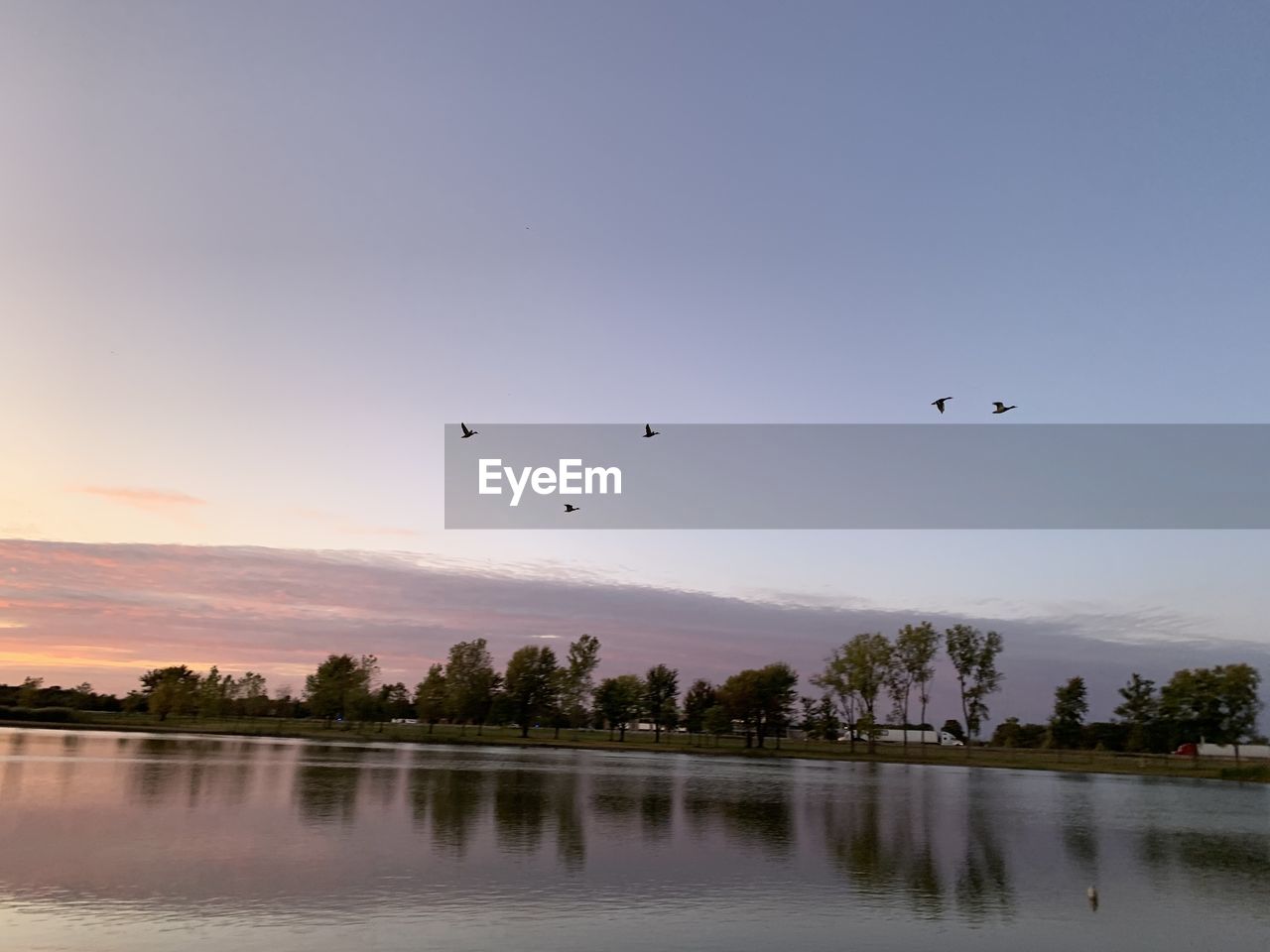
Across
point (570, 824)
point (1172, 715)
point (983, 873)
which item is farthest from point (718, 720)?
point (983, 873)

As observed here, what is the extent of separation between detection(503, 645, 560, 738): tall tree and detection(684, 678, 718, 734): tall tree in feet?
99.1

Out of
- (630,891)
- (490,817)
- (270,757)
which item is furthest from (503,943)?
(270,757)

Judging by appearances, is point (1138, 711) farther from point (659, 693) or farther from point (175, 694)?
point (175, 694)

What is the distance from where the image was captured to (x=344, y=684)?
127 meters

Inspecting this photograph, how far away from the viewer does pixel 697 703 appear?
497 ft

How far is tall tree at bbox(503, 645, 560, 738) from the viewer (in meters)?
123

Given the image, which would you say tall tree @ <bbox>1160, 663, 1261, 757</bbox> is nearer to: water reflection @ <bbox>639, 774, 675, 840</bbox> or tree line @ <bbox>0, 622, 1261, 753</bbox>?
tree line @ <bbox>0, 622, 1261, 753</bbox>

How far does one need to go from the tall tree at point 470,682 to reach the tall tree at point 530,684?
279cm

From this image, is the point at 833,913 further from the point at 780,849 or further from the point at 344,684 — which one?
the point at 344,684

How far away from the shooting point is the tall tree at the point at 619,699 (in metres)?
134

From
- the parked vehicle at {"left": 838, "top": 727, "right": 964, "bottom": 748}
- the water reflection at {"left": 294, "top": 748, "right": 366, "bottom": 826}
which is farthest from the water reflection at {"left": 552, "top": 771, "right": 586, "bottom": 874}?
the parked vehicle at {"left": 838, "top": 727, "right": 964, "bottom": 748}

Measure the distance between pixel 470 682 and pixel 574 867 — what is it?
102 metres

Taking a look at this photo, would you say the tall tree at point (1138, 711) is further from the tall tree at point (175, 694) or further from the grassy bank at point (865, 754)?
the tall tree at point (175, 694)

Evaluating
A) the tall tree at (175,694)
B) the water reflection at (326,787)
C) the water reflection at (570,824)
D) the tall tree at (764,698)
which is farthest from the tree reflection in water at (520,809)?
the tall tree at (175,694)
